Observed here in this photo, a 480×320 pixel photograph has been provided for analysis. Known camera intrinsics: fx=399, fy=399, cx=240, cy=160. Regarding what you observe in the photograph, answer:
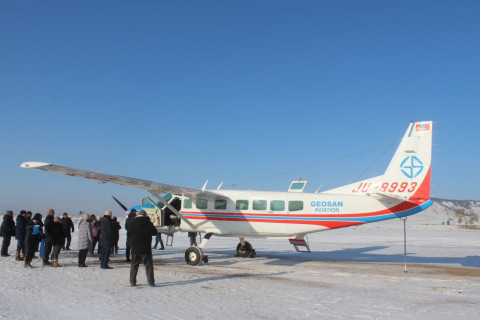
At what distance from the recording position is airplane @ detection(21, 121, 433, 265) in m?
13.8

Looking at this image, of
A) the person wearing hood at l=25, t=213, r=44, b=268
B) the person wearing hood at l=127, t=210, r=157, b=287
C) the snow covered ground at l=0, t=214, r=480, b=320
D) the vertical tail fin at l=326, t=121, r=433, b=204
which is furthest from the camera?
the vertical tail fin at l=326, t=121, r=433, b=204

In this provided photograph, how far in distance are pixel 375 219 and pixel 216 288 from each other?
695cm

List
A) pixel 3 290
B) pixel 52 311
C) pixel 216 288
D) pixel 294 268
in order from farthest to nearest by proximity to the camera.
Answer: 1. pixel 294 268
2. pixel 216 288
3. pixel 3 290
4. pixel 52 311

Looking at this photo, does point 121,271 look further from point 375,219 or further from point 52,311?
point 375,219

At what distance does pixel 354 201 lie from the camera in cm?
1434

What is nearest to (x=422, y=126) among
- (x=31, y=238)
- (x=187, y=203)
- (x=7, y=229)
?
(x=187, y=203)

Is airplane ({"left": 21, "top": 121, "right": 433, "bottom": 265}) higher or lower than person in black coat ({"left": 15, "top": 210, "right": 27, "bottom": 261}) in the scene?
higher

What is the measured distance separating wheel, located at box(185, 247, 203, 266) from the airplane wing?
218cm

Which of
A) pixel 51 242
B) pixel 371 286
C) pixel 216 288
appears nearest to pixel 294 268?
pixel 371 286

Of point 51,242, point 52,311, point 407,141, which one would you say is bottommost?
point 52,311

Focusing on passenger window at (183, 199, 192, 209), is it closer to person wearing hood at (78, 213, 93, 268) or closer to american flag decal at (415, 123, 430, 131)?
person wearing hood at (78, 213, 93, 268)

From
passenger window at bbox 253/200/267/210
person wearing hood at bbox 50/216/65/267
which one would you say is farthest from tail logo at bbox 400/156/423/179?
person wearing hood at bbox 50/216/65/267

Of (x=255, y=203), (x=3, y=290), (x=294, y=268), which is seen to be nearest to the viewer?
(x=3, y=290)

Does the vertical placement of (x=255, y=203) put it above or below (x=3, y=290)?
above
